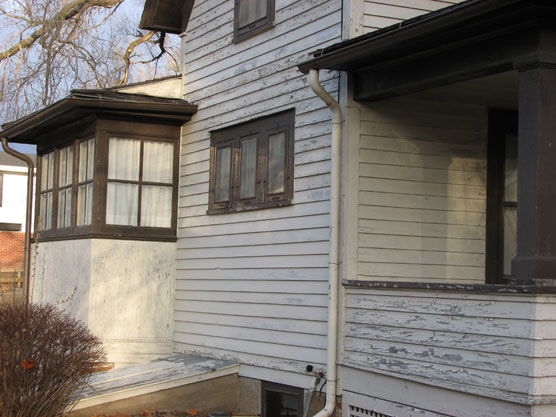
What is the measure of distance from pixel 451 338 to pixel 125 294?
18.6 feet

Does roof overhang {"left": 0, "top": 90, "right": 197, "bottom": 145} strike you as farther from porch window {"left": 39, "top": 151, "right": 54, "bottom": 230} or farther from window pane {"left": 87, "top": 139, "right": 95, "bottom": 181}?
porch window {"left": 39, "top": 151, "right": 54, "bottom": 230}

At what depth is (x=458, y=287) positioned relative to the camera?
6184 millimetres

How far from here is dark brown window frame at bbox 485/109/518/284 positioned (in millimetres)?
8547

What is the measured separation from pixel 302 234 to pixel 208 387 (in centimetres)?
231

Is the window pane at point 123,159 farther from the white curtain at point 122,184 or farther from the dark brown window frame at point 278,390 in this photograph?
the dark brown window frame at point 278,390

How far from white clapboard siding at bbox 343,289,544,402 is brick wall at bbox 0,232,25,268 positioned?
101 feet

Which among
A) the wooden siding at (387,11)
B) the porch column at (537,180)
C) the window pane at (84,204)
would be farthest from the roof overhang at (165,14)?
the porch column at (537,180)

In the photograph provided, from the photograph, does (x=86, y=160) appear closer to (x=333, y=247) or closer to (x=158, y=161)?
(x=158, y=161)

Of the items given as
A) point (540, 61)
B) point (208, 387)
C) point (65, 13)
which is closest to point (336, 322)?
point (208, 387)

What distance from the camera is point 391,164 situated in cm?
799

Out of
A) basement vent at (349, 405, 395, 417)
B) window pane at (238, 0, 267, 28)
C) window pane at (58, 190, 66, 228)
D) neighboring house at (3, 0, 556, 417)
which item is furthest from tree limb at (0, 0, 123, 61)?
basement vent at (349, 405, 395, 417)

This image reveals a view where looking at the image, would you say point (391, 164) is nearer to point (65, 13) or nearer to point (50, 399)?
point (50, 399)

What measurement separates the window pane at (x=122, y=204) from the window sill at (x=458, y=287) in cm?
432

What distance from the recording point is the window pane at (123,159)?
10.9m
